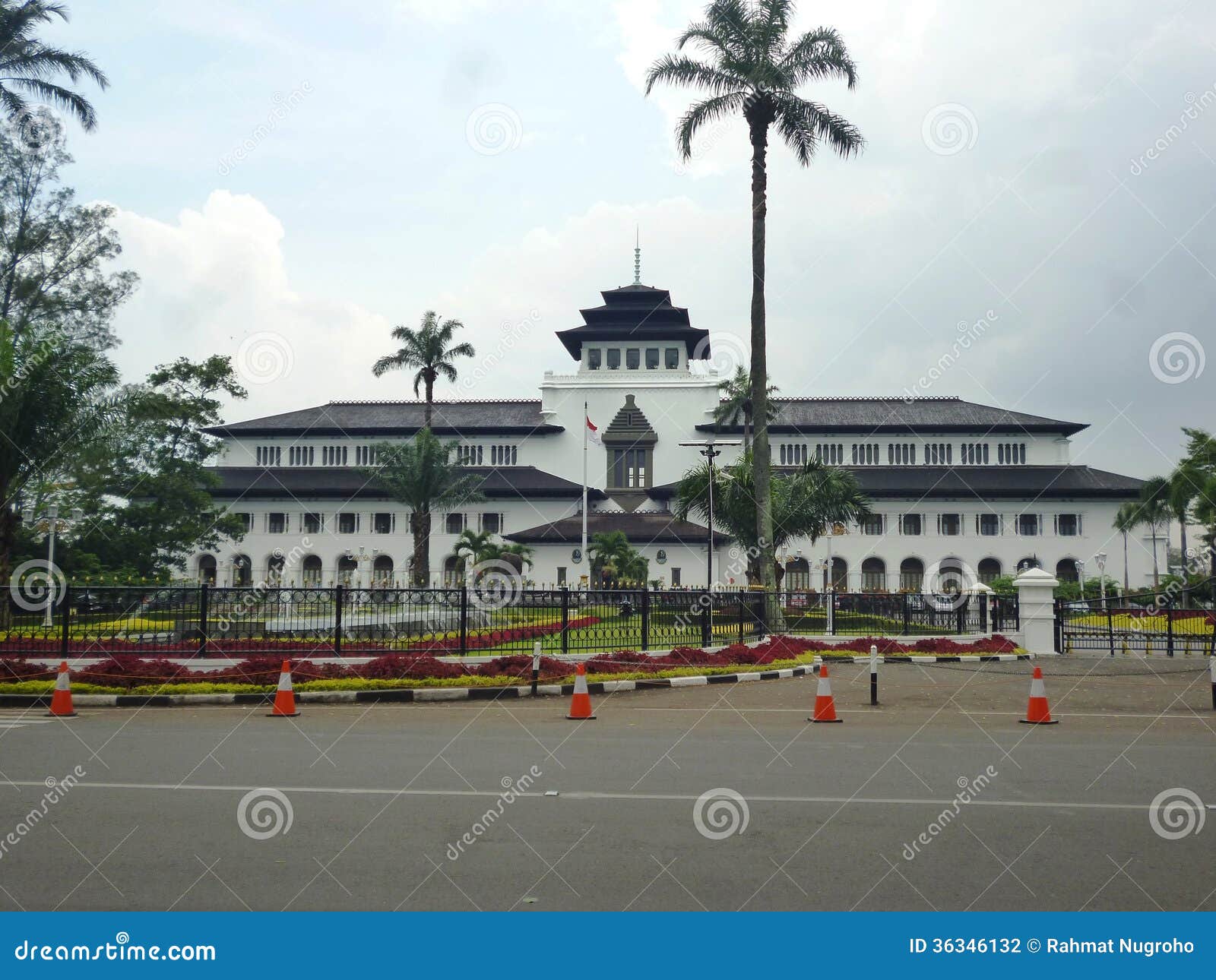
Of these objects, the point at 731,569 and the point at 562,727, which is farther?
the point at 731,569

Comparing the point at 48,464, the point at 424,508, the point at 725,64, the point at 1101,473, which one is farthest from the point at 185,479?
the point at 1101,473

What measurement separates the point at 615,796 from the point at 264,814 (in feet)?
7.74

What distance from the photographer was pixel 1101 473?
200 feet

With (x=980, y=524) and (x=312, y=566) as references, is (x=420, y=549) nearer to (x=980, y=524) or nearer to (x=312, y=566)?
(x=312, y=566)

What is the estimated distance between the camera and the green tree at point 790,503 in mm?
Result: 37438

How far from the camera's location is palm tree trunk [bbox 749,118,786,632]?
2555 centimetres

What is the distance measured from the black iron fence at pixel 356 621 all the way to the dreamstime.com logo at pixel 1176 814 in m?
11.0

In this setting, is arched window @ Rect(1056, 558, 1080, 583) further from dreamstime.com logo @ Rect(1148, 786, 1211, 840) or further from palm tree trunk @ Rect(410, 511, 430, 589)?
dreamstime.com logo @ Rect(1148, 786, 1211, 840)

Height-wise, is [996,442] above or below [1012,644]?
above

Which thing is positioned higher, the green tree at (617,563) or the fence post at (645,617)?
the green tree at (617,563)

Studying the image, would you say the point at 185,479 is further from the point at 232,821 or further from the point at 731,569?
the point at 232,821

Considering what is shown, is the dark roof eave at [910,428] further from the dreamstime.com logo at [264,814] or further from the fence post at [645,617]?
the dreamstime.com logo at [264,814]

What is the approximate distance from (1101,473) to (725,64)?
44.7 meters

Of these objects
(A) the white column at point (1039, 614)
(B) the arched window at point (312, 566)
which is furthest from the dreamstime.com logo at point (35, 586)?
(B) the arched window at point (312, 566)
